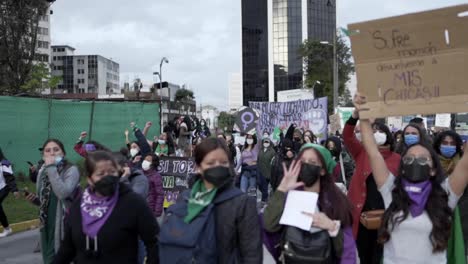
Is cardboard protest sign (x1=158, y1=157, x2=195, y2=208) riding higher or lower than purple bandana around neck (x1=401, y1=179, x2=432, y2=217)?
lower

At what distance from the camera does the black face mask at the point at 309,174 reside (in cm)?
323

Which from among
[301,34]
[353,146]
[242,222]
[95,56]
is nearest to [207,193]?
[242,222]

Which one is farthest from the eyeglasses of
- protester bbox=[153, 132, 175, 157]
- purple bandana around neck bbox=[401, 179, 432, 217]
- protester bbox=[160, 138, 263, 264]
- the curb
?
protester bbox=[153, 132, 175, 157]

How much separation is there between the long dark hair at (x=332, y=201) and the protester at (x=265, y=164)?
30.6ft

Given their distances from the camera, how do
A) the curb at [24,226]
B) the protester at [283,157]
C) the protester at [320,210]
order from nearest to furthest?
the protester at [320,210] < the curb at [24,226] < the protester at [283,157]

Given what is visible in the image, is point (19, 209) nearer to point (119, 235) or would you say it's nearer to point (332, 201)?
point (119, 235)

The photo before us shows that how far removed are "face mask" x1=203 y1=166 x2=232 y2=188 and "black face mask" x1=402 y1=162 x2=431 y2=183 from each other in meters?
1.23

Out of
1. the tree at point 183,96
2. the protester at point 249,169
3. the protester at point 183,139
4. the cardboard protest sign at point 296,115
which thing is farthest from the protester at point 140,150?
the tree at point 183,96

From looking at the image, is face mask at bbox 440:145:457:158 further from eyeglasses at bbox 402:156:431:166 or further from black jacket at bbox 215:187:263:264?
black jacket at bbox 215:187:263:264

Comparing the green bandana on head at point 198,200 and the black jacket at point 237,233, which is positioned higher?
the green bandana on head at point 198,200

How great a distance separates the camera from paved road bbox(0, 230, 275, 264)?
314 inches

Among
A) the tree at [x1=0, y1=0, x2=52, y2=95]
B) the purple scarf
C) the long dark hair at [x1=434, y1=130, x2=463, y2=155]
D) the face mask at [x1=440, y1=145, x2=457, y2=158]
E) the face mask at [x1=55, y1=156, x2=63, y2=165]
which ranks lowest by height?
the purple scarf

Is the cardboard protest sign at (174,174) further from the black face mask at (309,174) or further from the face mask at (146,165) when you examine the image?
the black face mask at (309,174)

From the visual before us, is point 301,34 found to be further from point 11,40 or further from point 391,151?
point 391,151
